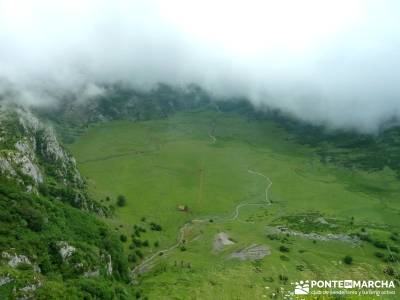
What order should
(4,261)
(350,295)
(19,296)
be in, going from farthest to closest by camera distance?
(350,295) → (4,261) → (19,296)

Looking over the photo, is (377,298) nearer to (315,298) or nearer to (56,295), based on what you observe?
(315,298)

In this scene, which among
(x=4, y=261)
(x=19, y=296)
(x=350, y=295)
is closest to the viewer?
(x=19, y=296)

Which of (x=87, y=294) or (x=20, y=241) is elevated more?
(x=20, y=241)

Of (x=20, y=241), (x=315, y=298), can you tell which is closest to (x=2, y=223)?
(x=20, y=241)

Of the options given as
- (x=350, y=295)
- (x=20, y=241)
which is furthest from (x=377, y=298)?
(x=20, y=241)

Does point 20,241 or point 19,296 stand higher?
point 20,241

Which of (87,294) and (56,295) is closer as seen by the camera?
(56,295)

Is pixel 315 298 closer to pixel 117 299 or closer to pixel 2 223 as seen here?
pixel 117 299

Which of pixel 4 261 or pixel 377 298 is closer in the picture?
pixel 4 261

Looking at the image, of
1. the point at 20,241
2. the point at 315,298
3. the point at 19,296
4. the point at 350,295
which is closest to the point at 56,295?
the point at 19,296

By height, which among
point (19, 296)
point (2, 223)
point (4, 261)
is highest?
point (2, 223)
